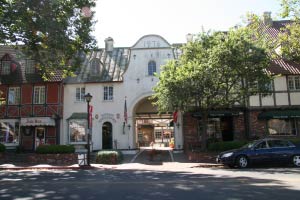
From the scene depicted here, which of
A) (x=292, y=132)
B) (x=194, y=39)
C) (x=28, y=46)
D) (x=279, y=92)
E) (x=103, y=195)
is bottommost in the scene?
(x=103, y=195)

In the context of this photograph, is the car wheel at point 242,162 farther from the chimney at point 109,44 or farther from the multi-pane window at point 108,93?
the chimney at point 109,44

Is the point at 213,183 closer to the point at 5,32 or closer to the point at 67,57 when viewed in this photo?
the point at 67,57

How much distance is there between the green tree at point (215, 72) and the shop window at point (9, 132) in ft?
46.4

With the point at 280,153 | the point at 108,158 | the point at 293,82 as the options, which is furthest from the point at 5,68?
the point at 293,82

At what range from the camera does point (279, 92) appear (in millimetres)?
25984

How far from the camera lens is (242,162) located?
1717 centimetres

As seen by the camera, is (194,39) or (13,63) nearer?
(194,39)

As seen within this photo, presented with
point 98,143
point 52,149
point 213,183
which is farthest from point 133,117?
point 213,183

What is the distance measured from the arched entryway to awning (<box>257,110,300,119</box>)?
12.7 m

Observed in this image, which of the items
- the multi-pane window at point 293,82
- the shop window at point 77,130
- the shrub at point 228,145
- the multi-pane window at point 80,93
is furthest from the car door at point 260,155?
the multi-pane window at point 80,93

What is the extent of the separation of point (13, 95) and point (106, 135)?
9.09m

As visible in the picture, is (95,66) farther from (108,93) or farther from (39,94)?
(39,94)

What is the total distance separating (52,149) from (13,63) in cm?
1101

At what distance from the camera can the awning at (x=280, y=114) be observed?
81.6 feet
